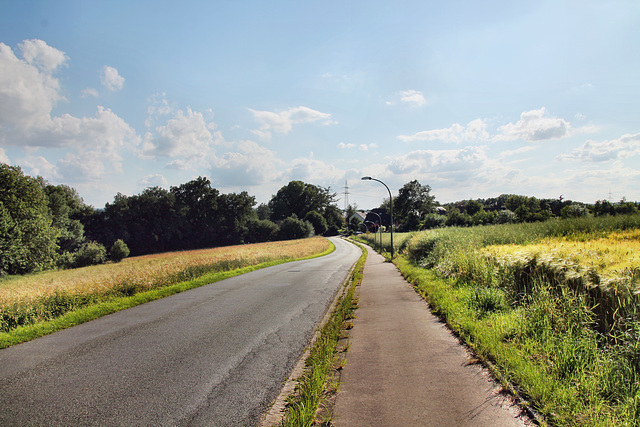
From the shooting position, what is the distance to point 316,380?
A: 4.35 meters

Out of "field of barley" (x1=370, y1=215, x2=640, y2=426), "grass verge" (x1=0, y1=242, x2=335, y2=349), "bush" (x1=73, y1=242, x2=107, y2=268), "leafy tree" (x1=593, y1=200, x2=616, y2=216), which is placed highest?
"leafy tree" (x1=593, y1=200, x2=616, y2=216)

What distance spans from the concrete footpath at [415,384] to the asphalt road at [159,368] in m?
1.04

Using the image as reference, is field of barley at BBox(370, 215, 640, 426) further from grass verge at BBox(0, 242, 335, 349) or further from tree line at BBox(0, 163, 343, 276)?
tree line at BBox(0, 163, 343, 276)

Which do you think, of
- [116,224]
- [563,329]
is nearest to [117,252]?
[116,224]

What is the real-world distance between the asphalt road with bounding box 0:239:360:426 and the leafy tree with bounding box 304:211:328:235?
3757 inches

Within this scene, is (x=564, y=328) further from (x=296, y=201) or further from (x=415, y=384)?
(x=296, y=201)

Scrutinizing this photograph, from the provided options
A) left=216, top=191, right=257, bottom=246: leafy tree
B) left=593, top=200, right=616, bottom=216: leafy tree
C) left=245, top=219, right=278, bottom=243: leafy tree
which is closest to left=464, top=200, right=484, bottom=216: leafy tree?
left=245, top=219, right=278, bottom=243: leafy tree

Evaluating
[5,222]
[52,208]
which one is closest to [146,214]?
[52,208]

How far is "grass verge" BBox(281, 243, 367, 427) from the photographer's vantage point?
11.6 feet

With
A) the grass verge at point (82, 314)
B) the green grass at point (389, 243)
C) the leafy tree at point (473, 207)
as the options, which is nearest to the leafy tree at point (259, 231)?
the green grass at point (389, 243)

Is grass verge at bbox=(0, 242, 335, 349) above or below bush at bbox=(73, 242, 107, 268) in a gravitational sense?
above

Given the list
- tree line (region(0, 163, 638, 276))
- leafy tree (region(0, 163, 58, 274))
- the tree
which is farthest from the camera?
the tree

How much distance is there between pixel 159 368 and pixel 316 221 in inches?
3928

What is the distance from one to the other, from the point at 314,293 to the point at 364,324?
15.9 ft
